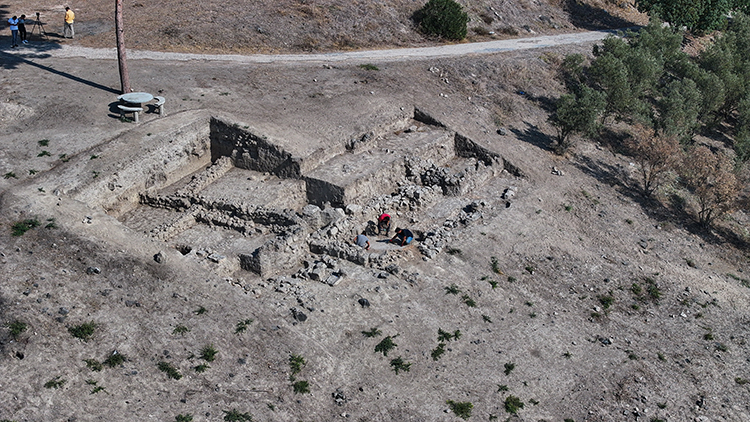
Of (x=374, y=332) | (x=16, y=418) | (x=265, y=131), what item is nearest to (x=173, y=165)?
(x=265, y=131)

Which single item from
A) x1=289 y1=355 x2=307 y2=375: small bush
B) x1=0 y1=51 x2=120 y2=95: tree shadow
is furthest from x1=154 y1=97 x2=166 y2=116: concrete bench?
x1=289 y1=355 x2=307 y2=375: small bush

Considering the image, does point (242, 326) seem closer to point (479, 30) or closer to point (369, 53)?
point (369, 53)

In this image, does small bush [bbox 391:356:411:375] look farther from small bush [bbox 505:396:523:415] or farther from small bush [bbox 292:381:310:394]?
small bush [bbox 505:396:523:415]

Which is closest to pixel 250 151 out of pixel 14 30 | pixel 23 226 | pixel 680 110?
pixel 23 226

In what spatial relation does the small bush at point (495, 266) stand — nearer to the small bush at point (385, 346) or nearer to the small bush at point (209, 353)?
the small bush at point (385, 346)

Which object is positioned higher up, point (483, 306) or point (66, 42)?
point (66, 42)

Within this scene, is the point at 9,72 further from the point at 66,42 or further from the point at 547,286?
the point at 547,286
